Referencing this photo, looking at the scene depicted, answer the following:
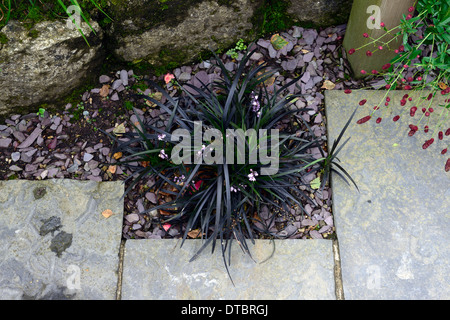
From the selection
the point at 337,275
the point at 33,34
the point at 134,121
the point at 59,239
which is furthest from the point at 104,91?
the point at 337,275

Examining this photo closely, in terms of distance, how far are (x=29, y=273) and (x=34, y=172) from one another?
54cm

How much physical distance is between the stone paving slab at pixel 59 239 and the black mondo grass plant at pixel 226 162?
246 mm

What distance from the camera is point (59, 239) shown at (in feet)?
6.80

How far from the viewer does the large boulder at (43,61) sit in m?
2.05

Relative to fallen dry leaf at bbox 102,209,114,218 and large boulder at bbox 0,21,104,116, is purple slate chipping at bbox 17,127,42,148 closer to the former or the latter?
large boulder at bbox 0,21,104,116

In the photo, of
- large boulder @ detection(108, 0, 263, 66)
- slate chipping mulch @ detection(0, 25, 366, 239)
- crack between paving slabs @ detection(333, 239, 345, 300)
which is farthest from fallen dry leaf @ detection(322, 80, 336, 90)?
crack between paving slabs @ detection(333, 239, 345, 300)

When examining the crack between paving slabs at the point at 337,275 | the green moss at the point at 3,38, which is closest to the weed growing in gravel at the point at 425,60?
the crack between paving slabs at the point at 337,275

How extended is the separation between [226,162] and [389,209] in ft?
2.87

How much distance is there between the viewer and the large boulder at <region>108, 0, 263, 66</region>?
217cm

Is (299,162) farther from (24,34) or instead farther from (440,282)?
(24,34)

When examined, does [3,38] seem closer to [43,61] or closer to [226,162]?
[43,61]

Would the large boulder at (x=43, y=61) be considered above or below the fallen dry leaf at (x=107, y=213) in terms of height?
above

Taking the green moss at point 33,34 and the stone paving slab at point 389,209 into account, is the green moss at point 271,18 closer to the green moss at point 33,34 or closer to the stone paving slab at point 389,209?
the stone paving slab at point 389,209
